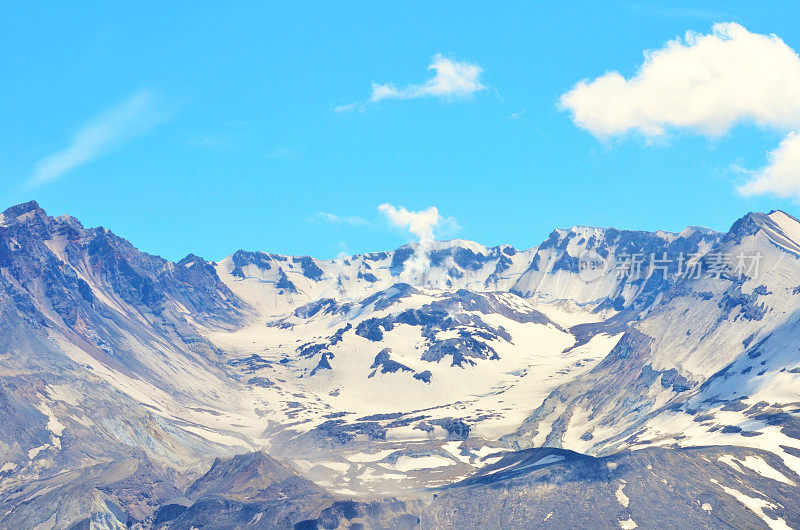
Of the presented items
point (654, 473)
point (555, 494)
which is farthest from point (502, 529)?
point (654, 473)

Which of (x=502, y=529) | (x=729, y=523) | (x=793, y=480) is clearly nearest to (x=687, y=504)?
(x=729, y=523)

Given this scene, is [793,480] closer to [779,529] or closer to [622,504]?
[779,529]

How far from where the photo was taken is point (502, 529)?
19238cm

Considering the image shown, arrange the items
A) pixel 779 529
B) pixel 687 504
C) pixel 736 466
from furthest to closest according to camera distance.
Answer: pixel 736 466
pixel 687 504
pixel 779 529

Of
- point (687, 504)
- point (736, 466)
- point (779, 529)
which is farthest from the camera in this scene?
point (736, 466)

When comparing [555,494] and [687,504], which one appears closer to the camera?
[687,504]

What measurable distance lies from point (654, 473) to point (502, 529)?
119 feet

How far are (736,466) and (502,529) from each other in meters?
53.4

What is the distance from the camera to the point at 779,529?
6875 inches

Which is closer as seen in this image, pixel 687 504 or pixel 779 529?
pixel 779 529

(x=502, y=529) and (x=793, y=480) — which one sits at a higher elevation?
(x=793, y=480)

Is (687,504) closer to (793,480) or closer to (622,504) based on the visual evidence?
(622,504)

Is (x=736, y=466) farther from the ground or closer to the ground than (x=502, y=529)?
farther from the ground

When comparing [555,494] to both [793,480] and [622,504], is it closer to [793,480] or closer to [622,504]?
[622,504]
